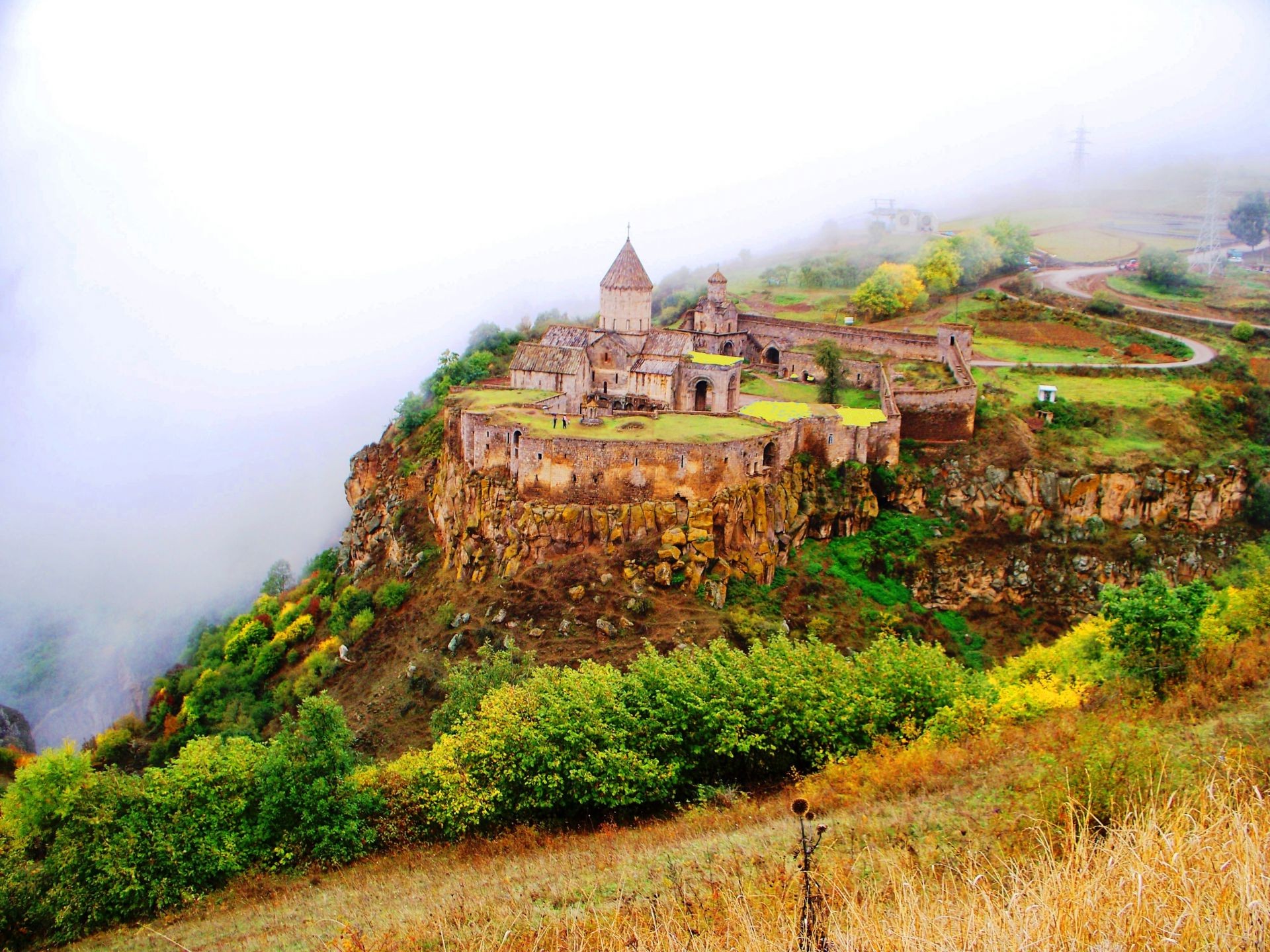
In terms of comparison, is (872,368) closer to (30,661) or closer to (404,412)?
(404,412)

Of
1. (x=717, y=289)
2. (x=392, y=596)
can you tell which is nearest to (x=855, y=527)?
(x=392, y=596)

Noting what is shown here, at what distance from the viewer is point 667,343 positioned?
3009 cm

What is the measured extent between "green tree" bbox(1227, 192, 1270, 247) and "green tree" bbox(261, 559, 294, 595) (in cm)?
5526

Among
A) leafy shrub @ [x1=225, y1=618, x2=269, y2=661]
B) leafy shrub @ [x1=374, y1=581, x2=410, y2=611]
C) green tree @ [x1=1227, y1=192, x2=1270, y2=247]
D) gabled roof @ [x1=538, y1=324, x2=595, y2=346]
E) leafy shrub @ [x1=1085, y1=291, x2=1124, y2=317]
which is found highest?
green tree @ [x1=1227, y1=192, x2=1270, y2=247]

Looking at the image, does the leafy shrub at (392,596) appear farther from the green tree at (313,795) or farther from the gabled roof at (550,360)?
the green tree at (313,795)

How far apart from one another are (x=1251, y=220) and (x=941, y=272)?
2478 centimetres

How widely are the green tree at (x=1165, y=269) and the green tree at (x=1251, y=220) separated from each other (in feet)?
32.1

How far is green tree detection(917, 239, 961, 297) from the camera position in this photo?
4403cm

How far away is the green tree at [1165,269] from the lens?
153 ft

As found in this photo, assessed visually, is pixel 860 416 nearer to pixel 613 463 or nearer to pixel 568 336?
pixel 613 463

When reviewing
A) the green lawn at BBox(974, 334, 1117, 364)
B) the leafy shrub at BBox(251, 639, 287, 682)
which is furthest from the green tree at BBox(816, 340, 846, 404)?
the leafy shrub at BBox(251, 639, 287, 682)

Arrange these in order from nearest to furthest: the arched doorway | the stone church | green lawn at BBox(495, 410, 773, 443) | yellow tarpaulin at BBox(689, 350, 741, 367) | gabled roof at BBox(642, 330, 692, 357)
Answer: green lawn at BBox(495, 410, 773, 443)
the stone church
the arched doorway
yellow tarpaulin at BBox(689, 350, 741, 367)
gabled roof at BBox(642, 330, 692, 357)

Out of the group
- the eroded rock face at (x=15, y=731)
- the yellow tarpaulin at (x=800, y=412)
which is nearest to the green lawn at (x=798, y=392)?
the yellow tarpaulin at (x=800, y=412)

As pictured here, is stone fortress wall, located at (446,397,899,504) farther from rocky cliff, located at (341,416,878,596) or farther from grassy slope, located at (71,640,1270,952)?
grassy slope, located at (71,640,1270,952)
